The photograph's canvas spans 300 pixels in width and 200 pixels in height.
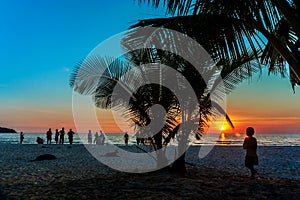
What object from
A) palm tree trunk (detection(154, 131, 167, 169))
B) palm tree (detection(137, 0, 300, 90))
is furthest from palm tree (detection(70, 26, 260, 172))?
palm tree (detection(137, 0, 300, 90))

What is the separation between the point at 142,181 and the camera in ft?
26.3

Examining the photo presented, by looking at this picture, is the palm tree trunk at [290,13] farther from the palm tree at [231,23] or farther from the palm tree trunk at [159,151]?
the palm tree trunk at [159,151]

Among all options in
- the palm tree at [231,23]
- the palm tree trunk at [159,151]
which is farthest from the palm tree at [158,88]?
the palm tree at [231,23]

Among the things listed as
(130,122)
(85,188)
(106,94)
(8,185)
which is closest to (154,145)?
(130,122)

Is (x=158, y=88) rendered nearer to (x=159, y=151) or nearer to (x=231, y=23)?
(x=159, y=151)

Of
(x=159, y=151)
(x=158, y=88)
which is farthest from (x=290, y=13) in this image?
(x=159, y=151)

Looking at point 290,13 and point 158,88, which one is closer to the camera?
point 290,13

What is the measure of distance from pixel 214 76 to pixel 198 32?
5250 mm

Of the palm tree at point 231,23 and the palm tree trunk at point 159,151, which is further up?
the palm tree at point 231,23

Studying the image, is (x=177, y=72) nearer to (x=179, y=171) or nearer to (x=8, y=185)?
(x=179, y=171)

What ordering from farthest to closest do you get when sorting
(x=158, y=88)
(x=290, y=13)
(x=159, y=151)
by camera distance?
1. (x=159, y=151)
2. (x=158, y=88)
3. (x=290, y=13)

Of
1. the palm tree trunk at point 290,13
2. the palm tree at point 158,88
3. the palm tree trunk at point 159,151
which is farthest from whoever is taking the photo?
the palm tree trunk at point 159,151

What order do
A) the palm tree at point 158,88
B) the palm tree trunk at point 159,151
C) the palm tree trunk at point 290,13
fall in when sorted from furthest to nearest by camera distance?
the palm tree trunk at point 159,151 < the palm tree at point 158,88 < the palm tree trunk at point 290,13

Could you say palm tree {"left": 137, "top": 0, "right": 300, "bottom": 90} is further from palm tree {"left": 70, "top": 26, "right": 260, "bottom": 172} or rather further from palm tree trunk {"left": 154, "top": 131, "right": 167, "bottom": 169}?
palm tree trunk {"left": 154, "top": 131, "right": 167, "bottom": 169}
